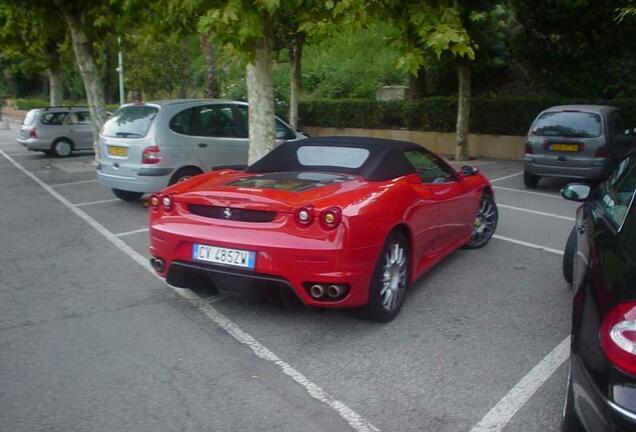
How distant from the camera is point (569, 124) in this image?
1140cm

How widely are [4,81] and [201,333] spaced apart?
5849cm

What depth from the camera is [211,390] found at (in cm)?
369

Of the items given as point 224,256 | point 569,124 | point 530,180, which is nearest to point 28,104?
point 530,180

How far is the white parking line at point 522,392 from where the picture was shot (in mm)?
3340

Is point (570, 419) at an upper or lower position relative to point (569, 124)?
lower

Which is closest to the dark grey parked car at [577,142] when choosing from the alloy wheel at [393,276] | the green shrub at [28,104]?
the alloy wheel at [393,276]

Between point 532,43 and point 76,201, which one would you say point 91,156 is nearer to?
point 76,201

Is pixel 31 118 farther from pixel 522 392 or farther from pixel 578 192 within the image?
Answer: pixel 522 392

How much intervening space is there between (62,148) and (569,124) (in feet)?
48.2

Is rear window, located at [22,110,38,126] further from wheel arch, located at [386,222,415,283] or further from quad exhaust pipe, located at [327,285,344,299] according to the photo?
quad exhaust pipe, located at [327,285,344,299]

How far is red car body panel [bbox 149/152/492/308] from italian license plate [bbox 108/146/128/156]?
4.42 m

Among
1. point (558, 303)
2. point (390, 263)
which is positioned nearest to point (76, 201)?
point (390, 263)

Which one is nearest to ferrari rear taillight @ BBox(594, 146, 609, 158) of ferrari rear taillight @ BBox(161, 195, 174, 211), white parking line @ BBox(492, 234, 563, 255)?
white parking line @ BBox(492, 234, 563, 255)

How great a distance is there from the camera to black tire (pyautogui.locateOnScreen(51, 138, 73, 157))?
19.1 metres
